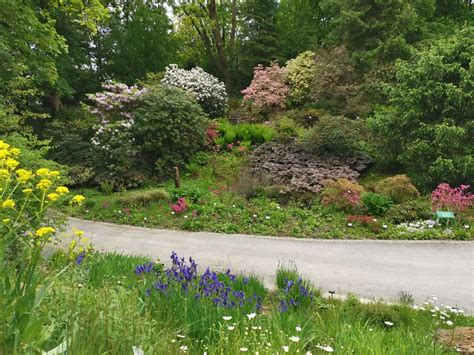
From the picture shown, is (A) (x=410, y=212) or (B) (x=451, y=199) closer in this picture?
(B) (x=451, y=199)

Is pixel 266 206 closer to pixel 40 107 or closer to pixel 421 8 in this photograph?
pixel 40 107

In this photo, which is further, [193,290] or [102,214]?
[102,214]

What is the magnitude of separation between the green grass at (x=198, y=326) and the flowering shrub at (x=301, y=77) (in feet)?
43.7

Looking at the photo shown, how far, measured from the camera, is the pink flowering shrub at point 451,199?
318 inches

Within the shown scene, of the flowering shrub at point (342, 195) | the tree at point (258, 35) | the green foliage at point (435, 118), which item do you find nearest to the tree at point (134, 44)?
the tree at point (258, 35)

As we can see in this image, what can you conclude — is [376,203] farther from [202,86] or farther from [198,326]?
[202,86]

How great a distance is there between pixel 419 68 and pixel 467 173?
2873 millimetres

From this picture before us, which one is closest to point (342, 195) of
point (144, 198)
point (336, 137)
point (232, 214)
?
point (232, 214)

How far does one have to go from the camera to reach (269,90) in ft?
54.6

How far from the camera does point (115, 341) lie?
7.72 ft

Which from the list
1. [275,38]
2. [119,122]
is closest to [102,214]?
[119,122]

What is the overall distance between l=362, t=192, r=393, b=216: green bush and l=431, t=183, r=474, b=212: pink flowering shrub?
908mm

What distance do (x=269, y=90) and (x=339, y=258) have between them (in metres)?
11.3

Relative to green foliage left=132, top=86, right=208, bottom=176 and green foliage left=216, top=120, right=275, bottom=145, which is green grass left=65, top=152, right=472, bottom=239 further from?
green foliage left=216, top=120, right=275, bottom=145
